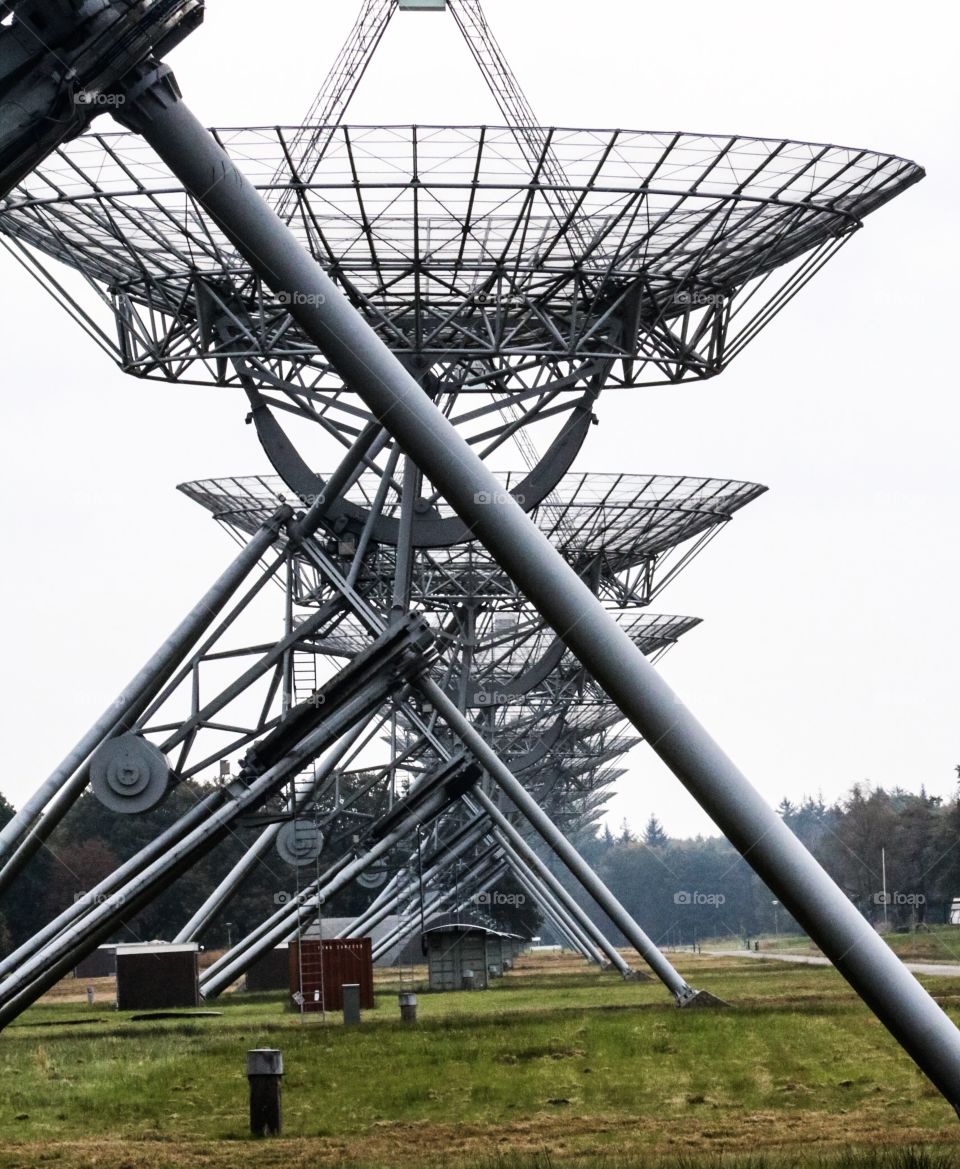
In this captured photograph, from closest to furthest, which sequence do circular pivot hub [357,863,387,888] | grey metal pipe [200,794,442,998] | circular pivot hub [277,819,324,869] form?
circular pivot hub [277,819,324,869] → grey metal pipe [200,794,442,998] → circular pivot hub [357,863,387,888]

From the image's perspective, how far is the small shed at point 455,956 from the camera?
61.8m

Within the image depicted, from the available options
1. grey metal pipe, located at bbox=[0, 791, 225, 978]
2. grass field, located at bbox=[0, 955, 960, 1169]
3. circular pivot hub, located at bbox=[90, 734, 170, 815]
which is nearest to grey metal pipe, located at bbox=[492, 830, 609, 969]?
grass field, located at bbox=[0, 955, 960, 1169]

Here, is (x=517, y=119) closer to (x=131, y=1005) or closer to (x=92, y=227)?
(x=92, y=227)

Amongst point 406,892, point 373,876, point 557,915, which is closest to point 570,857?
point 406,892

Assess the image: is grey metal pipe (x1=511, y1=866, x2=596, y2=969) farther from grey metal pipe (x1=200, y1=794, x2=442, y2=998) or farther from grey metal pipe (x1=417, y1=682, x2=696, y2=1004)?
grey metal pipe (x1=417, y1=682, x2=696, y2=1004)

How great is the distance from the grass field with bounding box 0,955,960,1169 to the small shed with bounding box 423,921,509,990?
23926 mm

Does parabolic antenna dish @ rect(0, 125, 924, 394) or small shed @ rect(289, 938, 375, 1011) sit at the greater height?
parabolic antenna dish @ rect(0, 125, 924, 394)

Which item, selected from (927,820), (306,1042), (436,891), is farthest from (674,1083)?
(927,820)

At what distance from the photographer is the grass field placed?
16.8 metres

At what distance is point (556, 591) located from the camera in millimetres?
12906

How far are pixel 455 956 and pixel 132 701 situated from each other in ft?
111

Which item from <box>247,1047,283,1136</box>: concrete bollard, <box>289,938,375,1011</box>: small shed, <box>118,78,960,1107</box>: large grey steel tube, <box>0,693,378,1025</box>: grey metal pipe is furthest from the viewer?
<box>289,938,375,1011</box>: small shed

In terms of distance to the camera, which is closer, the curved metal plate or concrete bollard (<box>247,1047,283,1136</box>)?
concrete bollard (<box>247,1047,283,1136</box>)

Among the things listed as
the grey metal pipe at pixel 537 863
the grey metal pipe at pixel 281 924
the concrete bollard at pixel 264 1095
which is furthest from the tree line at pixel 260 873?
the concrete bollard at pixel 264 1095
